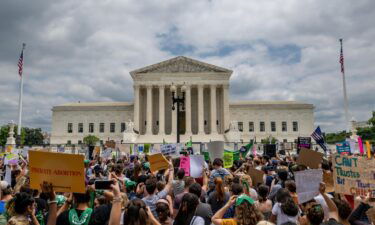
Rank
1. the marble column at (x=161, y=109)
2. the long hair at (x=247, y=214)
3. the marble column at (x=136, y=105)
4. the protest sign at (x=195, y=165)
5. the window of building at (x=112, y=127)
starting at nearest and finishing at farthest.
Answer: the long hair at (x=247, y=214) → the protest sign at (x=195, y=165) → the marble column at (x=161, y=109) → the marble column at (x=136, y=105) → the window of building at (x=112, y=127)

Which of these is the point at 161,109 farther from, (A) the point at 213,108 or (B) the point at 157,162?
(B) the point at 157,162

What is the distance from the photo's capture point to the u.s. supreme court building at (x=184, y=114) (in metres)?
64.3

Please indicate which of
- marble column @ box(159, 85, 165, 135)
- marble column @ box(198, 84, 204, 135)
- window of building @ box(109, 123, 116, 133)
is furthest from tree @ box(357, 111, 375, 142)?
window of building @ box(109, 123, 116, 133)

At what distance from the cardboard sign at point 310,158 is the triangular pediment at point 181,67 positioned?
184 ft

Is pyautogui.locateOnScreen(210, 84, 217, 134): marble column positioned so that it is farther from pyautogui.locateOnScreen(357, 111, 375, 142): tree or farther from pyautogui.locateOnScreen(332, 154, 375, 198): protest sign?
pyautogui.locateOnScreen(332, 154, 375, 198): protest sign

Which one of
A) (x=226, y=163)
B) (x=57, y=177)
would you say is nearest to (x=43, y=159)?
(x=57, y=177)

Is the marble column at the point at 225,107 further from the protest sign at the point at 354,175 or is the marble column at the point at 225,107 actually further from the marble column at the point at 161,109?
the protest sign at the point at 354,175

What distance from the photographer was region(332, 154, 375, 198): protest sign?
4734 mm

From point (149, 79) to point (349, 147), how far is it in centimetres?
5084

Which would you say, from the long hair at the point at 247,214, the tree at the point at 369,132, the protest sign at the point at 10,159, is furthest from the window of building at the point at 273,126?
the long hair at the point at 247,214

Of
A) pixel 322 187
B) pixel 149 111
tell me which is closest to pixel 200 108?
pixel 149 111

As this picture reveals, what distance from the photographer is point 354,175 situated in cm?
A: 496

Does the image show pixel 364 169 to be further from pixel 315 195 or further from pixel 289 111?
pixel 289 111

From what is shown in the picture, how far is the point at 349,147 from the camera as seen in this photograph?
17609 millimetres
